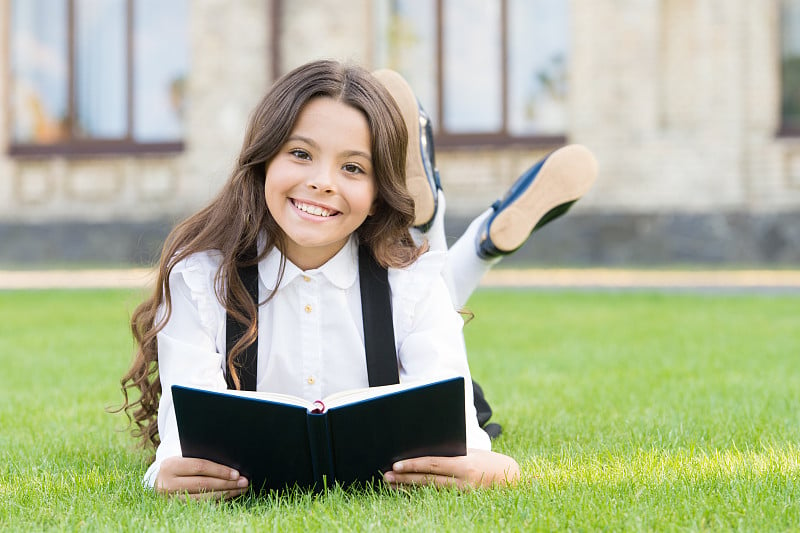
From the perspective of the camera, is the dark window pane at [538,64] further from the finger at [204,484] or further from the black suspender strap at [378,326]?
the finger at [204,484]

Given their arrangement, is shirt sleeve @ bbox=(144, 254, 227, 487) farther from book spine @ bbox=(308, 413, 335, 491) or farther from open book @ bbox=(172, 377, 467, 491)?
book spine @ bbox=(308, 413, 335, 491)

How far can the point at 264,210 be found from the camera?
263cm

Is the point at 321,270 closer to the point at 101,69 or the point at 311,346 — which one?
the point at 311,346

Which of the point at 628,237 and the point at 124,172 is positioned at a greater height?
the point at 124,172

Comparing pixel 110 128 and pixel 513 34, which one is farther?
pixel 110 128

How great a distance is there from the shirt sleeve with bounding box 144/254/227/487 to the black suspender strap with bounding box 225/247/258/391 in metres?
0.03

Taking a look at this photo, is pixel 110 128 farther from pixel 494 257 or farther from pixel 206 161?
pixel 494 257

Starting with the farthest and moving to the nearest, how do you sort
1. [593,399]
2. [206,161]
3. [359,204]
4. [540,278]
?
[206,161] < [540,278] < [593,399] < [359,204]

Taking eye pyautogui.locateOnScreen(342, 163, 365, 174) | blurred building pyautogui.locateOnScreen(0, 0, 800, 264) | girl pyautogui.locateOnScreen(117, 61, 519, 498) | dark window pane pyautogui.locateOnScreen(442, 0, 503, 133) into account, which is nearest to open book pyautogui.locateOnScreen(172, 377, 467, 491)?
girl pyautogui.locateOnScreen(117, 61, 519, 498)

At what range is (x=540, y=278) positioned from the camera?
1098 cm

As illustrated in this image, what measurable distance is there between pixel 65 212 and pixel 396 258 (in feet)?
39.6

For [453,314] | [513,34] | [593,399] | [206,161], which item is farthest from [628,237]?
[453,314]

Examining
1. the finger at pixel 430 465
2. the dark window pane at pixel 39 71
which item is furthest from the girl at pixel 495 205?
the dark window pane at pixel 39 71

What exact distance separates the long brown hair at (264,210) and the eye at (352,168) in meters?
0.04
